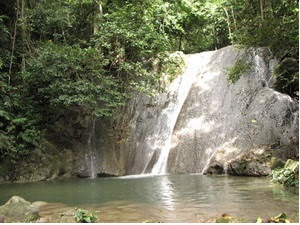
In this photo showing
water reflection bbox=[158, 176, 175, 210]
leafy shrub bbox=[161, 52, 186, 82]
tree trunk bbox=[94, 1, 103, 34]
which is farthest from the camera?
tree trunk bbox=[94, 1, 103, 34]

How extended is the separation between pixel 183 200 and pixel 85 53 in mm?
7790

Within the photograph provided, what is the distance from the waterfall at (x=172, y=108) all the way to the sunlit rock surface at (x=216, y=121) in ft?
0.13

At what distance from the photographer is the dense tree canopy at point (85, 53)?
12.0 metres

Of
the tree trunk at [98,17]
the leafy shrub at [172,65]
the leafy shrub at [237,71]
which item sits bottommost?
the leafy shrub at [237,71]

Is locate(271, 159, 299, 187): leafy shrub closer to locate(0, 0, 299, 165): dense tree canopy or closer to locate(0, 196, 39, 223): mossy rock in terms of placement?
locate(0, 0, 299, 165): dense tree canopy

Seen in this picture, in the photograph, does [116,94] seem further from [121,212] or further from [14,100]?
[121,212]

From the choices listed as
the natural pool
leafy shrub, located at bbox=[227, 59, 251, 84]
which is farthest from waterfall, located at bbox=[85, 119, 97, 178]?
leafy shrub, located at bbox=[227, 59, 251, 84]

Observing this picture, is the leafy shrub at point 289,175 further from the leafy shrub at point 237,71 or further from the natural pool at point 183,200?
the leafy shrub at point 237,71

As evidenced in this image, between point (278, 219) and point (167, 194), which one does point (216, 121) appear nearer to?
point (167, 194)

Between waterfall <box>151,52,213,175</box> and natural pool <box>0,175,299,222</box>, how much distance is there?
3.48 meters

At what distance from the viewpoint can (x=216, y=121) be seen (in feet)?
40.7

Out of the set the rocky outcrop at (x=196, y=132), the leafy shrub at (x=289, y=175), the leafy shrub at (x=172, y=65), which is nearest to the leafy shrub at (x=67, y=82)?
the rocky outcrop at (x=196, y=132)

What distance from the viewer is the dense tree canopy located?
39.5 ft

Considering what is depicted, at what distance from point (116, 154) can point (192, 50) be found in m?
11.7
